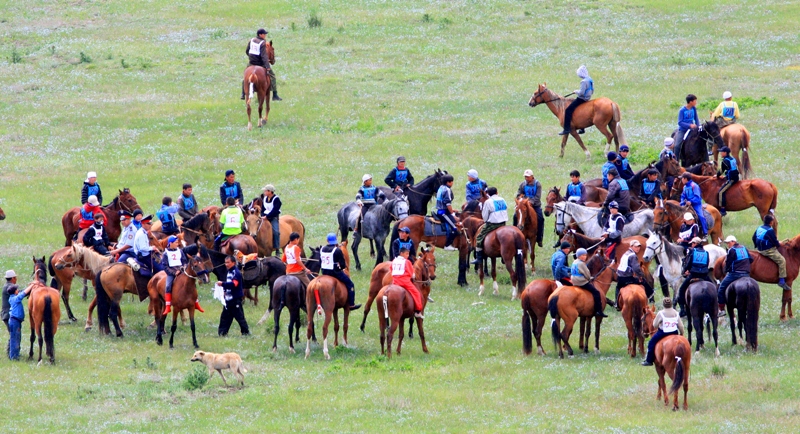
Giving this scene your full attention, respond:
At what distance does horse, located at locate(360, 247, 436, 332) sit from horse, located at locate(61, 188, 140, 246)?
292 inches

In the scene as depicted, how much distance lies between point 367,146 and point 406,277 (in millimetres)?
19693

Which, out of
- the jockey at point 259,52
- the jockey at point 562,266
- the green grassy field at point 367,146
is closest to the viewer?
the green grassy field at point 367,146

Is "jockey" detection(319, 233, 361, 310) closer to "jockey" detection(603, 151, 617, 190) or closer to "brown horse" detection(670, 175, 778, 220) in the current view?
"jockey" detection(603, 151, 617, 190)

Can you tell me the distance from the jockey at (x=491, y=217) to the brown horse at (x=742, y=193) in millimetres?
5258

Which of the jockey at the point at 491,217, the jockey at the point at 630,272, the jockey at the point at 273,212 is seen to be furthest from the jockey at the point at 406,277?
the jockey at the point at 273,212

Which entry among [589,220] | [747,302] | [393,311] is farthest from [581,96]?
[393,311]

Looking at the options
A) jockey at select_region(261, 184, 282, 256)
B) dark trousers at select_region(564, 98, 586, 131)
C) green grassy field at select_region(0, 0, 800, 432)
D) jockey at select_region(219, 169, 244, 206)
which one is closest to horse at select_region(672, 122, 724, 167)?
green grassy field at select_region(0, 0, 800, 432)

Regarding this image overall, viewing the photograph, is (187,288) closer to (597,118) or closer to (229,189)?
(229,189)

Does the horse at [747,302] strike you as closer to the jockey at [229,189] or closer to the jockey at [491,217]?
the jockey at [491,217]

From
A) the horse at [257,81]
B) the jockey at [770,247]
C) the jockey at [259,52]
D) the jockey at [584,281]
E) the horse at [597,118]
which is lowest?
the jockey at [584,281]

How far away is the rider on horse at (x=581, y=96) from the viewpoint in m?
41.1

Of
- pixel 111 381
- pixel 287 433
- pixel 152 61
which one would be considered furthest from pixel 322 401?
pixel 152 61

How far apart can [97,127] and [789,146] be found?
26.1m

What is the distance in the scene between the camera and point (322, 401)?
73.2 feet
